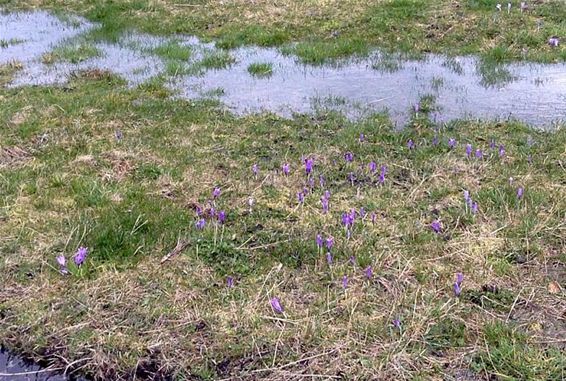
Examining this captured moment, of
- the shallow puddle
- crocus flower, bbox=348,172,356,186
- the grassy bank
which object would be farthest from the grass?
the grassy bank

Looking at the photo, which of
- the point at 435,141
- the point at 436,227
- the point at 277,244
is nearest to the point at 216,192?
the point at 277,244

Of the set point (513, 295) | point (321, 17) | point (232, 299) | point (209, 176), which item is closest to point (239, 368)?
point (232, 299)

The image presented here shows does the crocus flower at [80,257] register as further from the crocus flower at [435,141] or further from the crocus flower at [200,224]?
the crocus flower at [435,141]

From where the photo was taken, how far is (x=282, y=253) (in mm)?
4070

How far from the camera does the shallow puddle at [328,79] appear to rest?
21.3 ft

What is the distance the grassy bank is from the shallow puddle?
371 millimetres

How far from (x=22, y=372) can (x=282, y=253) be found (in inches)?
69.3

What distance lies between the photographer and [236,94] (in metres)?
7.23

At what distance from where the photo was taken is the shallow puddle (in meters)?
6.49

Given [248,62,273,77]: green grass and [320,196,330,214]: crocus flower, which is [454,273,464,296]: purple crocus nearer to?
[320,196,330,214]: crocus flower

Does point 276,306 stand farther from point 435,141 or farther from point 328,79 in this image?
point 328,79

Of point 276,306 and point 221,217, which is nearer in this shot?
point 276,306

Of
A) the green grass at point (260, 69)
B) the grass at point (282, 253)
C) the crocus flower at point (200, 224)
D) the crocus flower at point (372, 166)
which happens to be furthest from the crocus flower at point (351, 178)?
the green grass at point (260, 69)

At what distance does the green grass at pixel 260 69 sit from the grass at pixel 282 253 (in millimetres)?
1914
